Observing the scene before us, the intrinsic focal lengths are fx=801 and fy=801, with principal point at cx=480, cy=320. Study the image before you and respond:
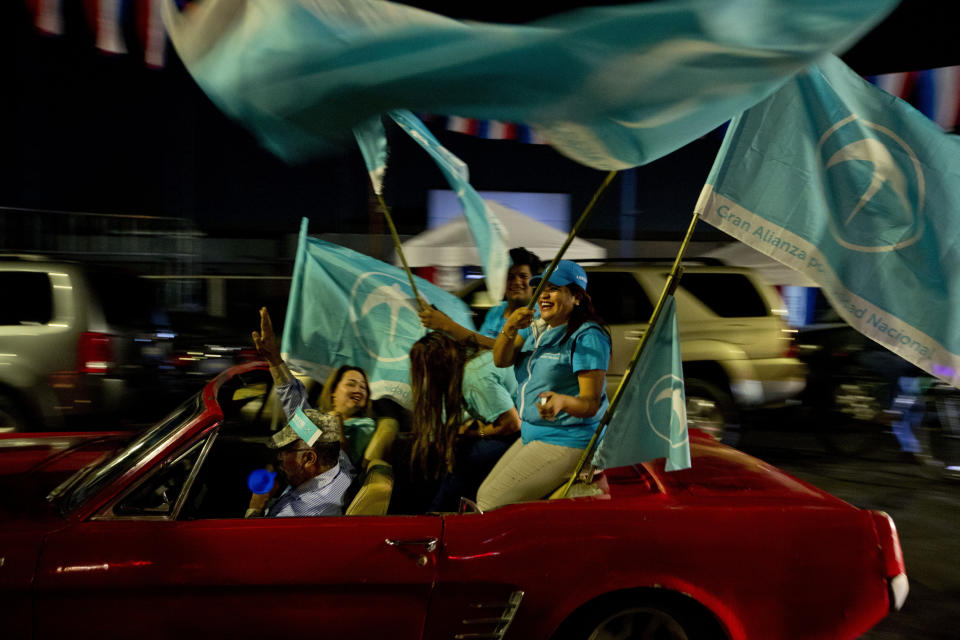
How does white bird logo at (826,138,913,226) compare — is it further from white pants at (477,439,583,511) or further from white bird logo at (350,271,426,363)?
white bird logo at (350,271,426,363)

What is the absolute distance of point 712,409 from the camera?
766cm

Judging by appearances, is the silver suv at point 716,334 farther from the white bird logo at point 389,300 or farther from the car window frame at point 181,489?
the car window frame at point 181,489

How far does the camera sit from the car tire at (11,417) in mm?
6789

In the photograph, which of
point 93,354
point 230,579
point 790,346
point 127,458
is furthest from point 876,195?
point 93,354

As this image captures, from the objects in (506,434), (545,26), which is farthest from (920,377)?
(545,26)

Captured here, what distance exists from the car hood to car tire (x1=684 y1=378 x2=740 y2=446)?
17.2 ft

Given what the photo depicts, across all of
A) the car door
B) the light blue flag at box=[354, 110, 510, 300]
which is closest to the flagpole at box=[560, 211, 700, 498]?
the car door

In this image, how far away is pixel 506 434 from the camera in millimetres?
4109

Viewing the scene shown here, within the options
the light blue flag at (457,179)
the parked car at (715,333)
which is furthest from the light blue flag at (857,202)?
the parked car at (715,333)

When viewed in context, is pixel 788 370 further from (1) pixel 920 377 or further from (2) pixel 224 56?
(2) pixel 224 56

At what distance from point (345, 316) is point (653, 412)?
2.34 metres

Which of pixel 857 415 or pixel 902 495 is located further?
pixel 857 415

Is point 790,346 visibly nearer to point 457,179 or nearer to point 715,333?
point 715,333

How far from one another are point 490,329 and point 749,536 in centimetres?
269
